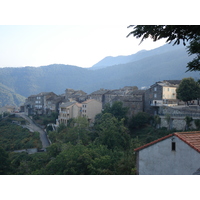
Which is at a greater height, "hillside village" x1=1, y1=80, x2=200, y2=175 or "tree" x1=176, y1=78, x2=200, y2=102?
"tree" x1=176, y1=78, x2=200, y2=102

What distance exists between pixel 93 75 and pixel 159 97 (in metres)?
66.2

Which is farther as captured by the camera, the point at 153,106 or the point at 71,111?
the point at 71,111

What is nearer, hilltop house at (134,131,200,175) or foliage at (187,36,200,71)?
foliage at (187,36,200,71)

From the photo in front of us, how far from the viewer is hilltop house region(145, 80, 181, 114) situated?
1488 cm

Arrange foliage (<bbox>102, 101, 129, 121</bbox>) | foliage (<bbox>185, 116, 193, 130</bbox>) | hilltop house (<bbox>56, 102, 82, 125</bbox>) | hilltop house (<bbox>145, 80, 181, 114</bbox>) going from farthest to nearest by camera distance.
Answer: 1. hilltop house (<bbox>56, 102, 82, 125</bbox>)
2. hilltop house (<bbox>145, 80, 181, 114</bbox>)
3. foliage (<bbox>102, 101, 129, 121</bbox>)
4. foliage (<bbox>185, 116, 193, 130</bbox>)

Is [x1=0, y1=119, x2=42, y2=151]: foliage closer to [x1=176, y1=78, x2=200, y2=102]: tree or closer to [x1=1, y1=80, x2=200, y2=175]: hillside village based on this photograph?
[x1=1, y1=80, x2=200, y2=175]: hillside village

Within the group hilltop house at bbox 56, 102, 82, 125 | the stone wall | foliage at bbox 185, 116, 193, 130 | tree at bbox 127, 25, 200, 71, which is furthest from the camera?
hilltop house at bbox 56, 102, 82, 125

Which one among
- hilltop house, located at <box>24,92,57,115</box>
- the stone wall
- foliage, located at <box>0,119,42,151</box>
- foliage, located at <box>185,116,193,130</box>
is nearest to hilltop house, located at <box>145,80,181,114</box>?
the stone wall

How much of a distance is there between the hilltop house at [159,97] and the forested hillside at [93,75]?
1169 inches

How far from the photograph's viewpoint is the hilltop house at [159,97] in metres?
14.9

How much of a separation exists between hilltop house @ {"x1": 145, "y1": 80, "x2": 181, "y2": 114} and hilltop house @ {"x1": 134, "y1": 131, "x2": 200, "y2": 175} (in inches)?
449

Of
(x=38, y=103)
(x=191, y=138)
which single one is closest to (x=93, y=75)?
(x=38, y=103)

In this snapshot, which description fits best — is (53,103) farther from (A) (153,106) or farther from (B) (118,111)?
(A) (153,106)

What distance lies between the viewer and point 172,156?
3334 millimetres
